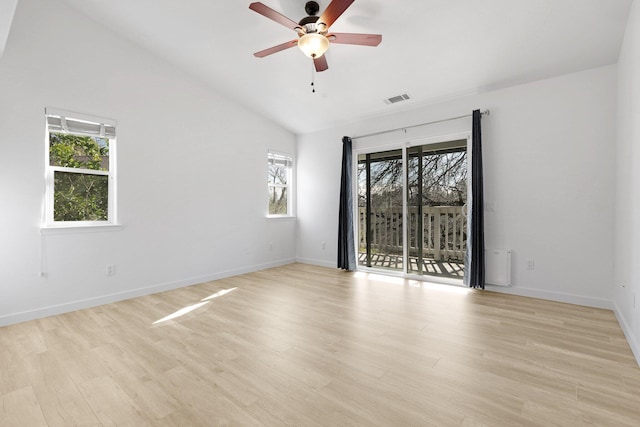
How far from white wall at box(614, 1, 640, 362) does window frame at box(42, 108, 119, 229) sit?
5.11 m

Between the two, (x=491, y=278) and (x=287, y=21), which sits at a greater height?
(x=287, y=21)

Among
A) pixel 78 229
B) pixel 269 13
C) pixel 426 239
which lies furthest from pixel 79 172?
pixel 426 239

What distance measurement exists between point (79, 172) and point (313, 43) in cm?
303

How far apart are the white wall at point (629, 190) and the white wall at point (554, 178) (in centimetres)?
18

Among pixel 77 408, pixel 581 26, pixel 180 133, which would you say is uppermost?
pixel 581 26

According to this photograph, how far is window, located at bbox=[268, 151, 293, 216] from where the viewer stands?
18.9 ft

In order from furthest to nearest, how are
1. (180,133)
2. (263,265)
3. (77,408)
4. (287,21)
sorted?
(263,265) → (180,133) → (287,21) → (77,408)

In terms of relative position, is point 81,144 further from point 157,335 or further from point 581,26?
point 581,26

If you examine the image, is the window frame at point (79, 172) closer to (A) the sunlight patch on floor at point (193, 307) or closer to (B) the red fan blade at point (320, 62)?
(A) the sunlight patch on floor at point (193, 307)

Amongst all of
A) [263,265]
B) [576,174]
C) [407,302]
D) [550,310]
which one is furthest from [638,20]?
[263,265]

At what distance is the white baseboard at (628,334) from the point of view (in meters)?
2.20

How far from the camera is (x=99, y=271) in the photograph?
354cm

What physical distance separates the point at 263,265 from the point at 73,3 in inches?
168

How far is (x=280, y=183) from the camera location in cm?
596
